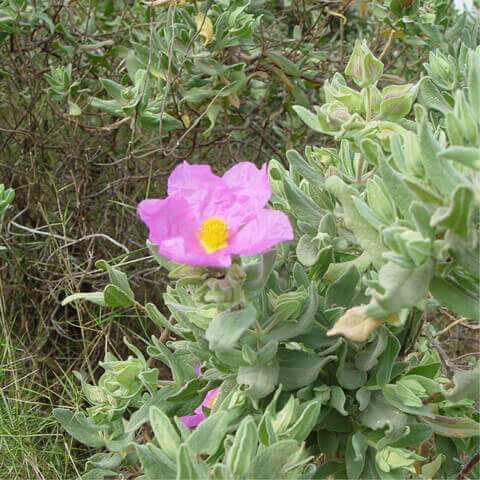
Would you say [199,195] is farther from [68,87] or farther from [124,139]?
[124,139]

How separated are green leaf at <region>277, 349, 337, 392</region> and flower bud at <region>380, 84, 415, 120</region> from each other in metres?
0.47

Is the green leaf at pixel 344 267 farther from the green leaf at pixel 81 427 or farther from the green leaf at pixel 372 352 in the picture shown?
the green leaf at pixel 81 427

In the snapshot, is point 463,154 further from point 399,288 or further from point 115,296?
point 115,296

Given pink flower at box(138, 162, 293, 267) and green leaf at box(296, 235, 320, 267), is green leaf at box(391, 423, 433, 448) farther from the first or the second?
pink flower at box(138, 162, 293, 267)

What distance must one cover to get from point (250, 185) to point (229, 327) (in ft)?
0.81

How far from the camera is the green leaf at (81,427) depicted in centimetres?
118

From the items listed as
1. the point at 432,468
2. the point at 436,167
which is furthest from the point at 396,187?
the point at 432,468

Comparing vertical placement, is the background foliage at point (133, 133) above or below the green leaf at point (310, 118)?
below

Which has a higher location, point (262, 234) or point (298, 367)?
point (262, 234)

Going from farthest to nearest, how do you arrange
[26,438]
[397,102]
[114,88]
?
[114,88]
[26,438]
[397,102]

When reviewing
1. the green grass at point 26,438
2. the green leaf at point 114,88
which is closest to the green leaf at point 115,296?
the green grass at point 26,438

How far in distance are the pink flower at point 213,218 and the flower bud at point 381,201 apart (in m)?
0.16

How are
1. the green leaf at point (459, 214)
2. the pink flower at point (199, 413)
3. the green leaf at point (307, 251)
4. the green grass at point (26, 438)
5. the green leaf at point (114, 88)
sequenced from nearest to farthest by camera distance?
the green leaf at point (459, 214) → the green leaf at point (307, 251) → the pink flower at point (199, 413) → the green grass at point (26, 438) → the green leaf at point (114, 88)

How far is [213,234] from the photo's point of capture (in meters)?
0.91
